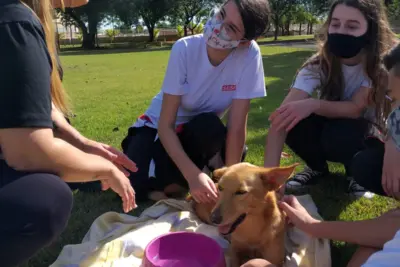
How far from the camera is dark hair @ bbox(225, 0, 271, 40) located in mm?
3031

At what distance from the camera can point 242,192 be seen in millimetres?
2459

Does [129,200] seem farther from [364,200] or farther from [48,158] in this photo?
[364,200]

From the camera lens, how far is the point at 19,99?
1751mm

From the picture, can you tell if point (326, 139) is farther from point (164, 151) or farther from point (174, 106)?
point (164, 151)

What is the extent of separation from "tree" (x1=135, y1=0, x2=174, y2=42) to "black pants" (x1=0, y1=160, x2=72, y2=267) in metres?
44.9

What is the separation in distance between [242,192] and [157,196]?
1.38 metres

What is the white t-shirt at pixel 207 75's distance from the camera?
3424 millimetres

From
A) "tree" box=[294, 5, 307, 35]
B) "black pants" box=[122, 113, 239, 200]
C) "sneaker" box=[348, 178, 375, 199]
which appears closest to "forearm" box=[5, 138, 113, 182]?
"black pants" box=[122, 113, 239, 200]

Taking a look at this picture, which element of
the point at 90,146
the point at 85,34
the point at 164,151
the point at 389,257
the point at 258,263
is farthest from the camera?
the point at 85,34

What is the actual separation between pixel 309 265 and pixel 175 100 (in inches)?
61.2

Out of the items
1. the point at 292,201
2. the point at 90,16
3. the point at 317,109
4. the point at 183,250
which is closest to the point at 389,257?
the point at 292,201

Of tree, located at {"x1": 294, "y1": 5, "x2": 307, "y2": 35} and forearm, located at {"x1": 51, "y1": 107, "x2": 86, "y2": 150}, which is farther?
tree, located at {"x1": 294, "y1": 5, "x2": 307, "y2": 35}

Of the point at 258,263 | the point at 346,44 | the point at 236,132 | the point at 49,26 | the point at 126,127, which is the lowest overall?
the point at 126,127

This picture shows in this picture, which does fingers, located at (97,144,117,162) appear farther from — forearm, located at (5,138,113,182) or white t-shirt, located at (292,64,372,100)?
white t-shirt, located at (292,64,372,100)
